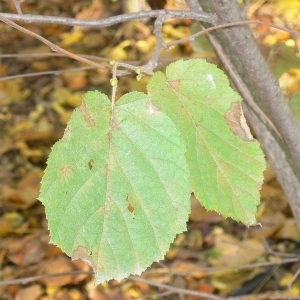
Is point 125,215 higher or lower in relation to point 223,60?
lower

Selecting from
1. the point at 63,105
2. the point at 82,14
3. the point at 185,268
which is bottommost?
the point at 185,268

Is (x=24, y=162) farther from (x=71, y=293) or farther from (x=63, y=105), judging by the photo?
(x=71, y=293)

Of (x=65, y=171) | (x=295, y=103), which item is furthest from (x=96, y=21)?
(x=295, y=103)

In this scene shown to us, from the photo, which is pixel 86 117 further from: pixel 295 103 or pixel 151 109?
pixel 295 103

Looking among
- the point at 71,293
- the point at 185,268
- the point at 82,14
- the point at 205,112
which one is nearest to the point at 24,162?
the point at 71,293

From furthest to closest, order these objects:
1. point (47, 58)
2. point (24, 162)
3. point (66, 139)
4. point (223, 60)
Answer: point (47, 58)
point (24, 162)
point (223, 60)
point (66, 139)

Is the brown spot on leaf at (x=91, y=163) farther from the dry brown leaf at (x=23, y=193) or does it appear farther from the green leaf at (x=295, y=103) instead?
the dry brown leaf at (x=23, y=193)

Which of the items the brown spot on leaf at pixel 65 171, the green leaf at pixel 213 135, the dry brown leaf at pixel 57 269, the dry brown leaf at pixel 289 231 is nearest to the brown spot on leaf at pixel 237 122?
the green leaf at pixel 213 135
